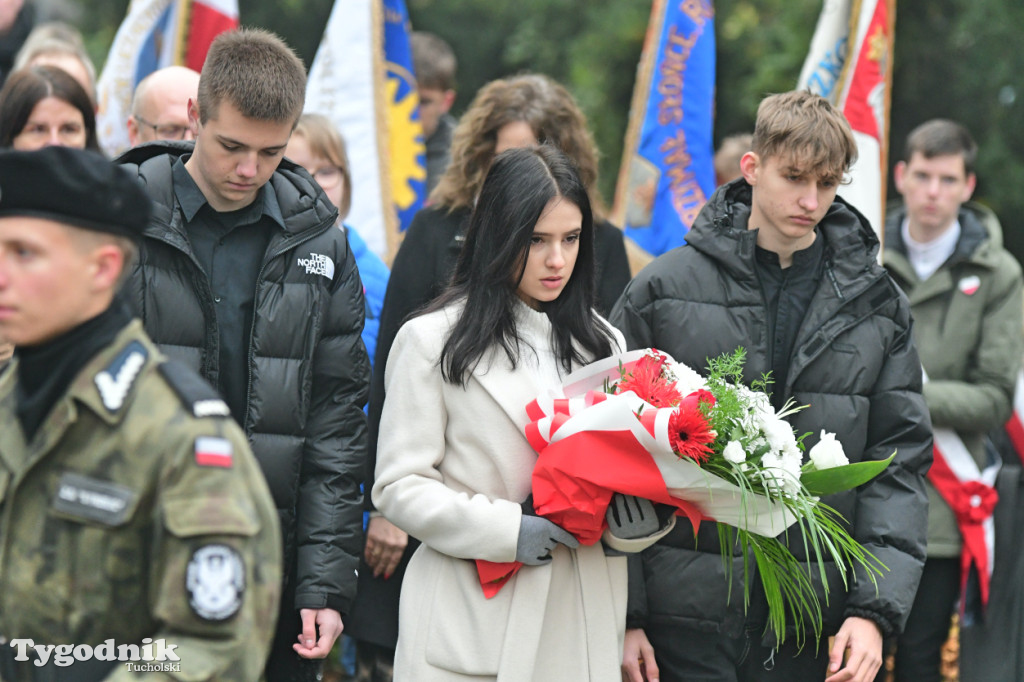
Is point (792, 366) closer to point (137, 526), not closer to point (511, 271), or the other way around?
point (511, 271)

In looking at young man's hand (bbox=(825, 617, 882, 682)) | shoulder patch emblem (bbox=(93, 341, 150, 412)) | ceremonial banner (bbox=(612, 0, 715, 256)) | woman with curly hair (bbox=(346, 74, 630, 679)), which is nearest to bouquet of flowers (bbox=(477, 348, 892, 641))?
young man's hand (bbox=(825, 617, 882, 682))

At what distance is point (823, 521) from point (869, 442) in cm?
76

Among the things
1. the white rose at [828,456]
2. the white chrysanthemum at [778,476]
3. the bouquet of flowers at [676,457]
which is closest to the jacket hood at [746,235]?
the bouquet of flowers at [676,457]

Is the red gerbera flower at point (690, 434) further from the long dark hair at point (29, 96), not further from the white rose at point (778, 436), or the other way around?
the long dark hair at point (29, 96)

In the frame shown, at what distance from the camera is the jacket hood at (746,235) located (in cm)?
409

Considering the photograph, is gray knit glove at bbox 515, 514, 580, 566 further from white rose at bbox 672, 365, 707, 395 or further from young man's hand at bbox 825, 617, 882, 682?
young man's hand at bbox 825, 617, 882, 682

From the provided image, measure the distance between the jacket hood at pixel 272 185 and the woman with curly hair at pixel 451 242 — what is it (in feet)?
2.41

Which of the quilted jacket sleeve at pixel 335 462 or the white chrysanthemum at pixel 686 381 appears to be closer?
the white chrysanthemum at pixel 686 381

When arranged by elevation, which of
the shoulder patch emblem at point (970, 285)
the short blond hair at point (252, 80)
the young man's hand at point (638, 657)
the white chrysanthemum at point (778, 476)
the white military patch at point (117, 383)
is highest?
the shoulder patch emblem at point (970, 285)

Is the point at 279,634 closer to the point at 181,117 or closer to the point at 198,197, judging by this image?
the point at 198,197

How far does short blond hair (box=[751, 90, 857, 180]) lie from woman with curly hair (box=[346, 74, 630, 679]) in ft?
2.46

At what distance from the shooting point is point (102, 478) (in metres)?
2.25

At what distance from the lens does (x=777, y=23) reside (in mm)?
12852

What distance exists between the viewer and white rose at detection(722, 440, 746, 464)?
127 inches
